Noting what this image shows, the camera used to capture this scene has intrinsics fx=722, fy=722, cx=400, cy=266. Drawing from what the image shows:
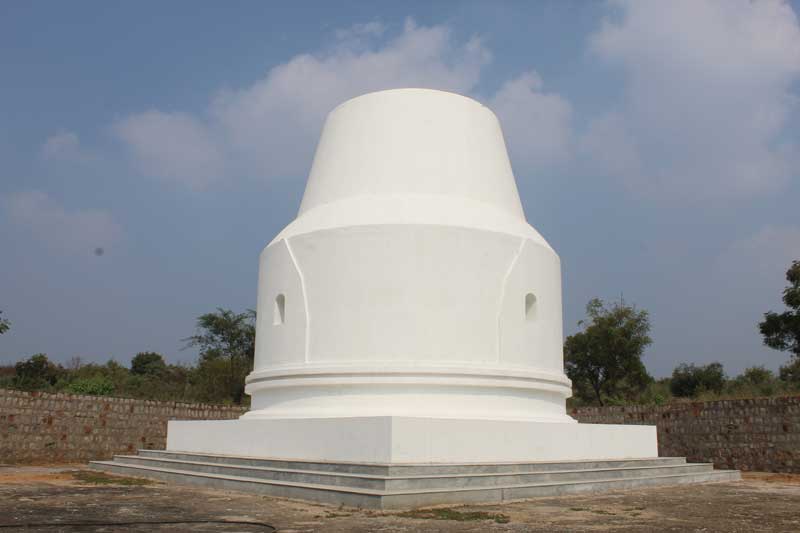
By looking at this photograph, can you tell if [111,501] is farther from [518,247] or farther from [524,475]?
[518,247]

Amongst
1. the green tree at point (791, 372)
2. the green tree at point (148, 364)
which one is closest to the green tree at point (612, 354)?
the green tree at point (791, 372)

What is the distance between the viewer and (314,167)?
13516mm

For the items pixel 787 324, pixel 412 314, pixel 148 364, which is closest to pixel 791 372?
pixel 787 324

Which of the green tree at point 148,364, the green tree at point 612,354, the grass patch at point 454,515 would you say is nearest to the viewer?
the grass patch at point 454,515

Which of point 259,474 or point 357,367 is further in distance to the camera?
point 357,367

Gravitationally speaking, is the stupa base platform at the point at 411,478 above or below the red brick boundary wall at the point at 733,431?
below

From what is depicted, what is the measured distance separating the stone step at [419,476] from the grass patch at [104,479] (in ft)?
2.08

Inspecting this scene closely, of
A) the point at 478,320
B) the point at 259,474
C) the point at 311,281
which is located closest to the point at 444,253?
the point at 478,320

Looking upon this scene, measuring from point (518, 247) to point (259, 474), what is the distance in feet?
17.6

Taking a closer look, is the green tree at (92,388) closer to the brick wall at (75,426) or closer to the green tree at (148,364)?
the brick wall at (75,426)

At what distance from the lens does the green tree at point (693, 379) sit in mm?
33219

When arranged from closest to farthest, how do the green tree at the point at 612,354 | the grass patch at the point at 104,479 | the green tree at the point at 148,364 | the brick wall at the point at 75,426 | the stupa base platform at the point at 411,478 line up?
1. the stupa base platform at the point at 411,478
2. the grass patch at the point at 104,479
3. the brick wall at the point at 75,426
4. the green tree at the point at 612,354
5. the green tree at the point at 148,364

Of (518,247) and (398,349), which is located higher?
(518,247)

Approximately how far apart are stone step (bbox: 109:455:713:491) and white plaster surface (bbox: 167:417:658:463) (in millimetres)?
511
